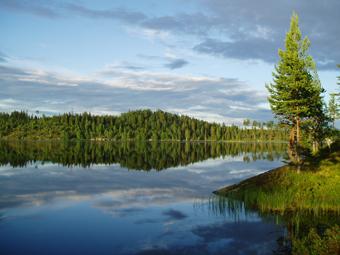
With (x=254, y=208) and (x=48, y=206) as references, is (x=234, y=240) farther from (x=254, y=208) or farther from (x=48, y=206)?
(x=48, y=206)

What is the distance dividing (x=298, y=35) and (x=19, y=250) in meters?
37.7

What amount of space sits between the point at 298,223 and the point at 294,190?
781 centimetres

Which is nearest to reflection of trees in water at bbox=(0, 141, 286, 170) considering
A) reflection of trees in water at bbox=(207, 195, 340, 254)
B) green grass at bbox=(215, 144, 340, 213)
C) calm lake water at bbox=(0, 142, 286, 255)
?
calm lake water at bbox=(0, 142, 286, 255)

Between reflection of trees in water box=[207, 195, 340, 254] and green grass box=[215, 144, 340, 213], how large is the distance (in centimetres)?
84

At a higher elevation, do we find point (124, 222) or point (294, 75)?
point (294, 75)

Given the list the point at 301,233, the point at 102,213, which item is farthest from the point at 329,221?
the point at 102,213

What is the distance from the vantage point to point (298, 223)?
2261cm

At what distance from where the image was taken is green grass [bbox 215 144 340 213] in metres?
26.7

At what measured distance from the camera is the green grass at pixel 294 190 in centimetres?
2673

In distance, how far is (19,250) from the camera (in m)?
17.7

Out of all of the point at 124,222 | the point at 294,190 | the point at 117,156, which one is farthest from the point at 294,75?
the point at 117,156

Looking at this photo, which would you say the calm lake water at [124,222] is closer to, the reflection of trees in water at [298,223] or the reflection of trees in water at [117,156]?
the reflection of trees in water at [298,223]

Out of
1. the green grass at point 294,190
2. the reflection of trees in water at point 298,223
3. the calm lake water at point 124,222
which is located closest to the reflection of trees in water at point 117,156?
the calm lake water at point 124,222

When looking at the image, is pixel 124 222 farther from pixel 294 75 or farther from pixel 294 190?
pixel 294 75
